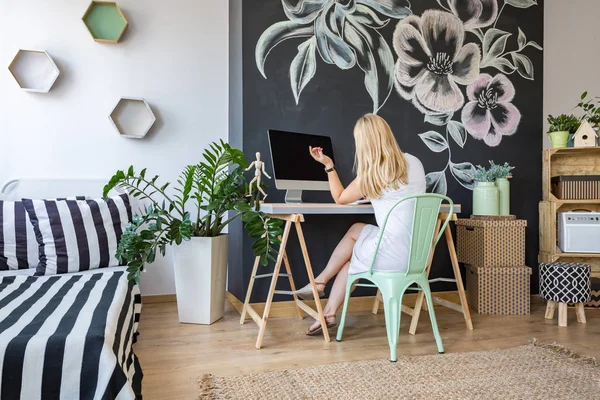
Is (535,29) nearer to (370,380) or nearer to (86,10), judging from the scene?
(370,380)

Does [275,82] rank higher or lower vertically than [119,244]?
higher

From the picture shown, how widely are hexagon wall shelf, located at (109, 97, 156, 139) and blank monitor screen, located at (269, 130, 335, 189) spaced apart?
987mm

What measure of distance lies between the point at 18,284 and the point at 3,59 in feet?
5.57

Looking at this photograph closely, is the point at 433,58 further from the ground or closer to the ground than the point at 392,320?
further from the ground

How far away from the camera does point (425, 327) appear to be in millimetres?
2795

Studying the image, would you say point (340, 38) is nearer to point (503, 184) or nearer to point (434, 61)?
point (434, 61)

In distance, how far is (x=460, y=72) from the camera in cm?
345

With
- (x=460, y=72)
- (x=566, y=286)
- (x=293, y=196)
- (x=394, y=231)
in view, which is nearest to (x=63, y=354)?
(x=394, y=231)

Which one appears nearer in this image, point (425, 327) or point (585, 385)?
point (585, 385)

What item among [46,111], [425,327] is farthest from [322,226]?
[46,111]

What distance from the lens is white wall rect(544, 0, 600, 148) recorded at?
4230 millimetres

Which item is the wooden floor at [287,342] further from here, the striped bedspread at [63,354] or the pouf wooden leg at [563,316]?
the striped bedspread at [63,354]

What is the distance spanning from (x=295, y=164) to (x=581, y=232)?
2051 mm

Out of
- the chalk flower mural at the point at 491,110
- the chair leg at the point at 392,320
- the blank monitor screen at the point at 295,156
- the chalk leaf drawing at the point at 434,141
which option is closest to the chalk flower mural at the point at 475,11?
the chalk flower mural at the point at 491,110
